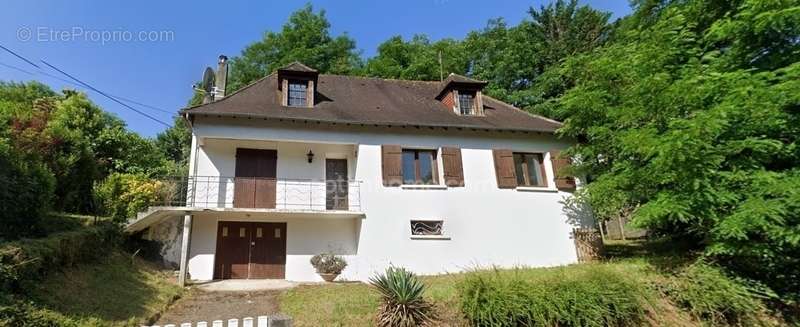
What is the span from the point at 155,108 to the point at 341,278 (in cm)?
1701

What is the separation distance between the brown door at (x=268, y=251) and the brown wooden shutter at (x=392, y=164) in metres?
3.51

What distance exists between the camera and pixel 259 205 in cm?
1077

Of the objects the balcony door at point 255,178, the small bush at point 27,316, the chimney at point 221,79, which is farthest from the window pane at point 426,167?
the small bush at point 27,316

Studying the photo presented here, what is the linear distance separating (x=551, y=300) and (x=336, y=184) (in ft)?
24.5

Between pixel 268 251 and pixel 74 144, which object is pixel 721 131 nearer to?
pixel 268 251

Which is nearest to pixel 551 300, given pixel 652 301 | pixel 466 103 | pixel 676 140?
pixel 652 301

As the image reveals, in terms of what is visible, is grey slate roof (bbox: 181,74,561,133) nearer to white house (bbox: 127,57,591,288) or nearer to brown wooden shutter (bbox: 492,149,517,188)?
white house (bbox: 127,57,591,288)

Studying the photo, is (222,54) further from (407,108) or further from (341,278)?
(341,278)

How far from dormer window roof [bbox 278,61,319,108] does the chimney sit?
2789 millimetres

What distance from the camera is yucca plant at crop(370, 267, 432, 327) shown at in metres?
5.82

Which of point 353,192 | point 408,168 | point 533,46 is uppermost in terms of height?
point 533,46

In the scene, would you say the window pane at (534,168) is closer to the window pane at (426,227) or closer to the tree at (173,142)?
the window pane at (426,227)

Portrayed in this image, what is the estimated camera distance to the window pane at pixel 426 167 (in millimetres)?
11938

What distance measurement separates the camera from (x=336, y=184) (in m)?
11.9
